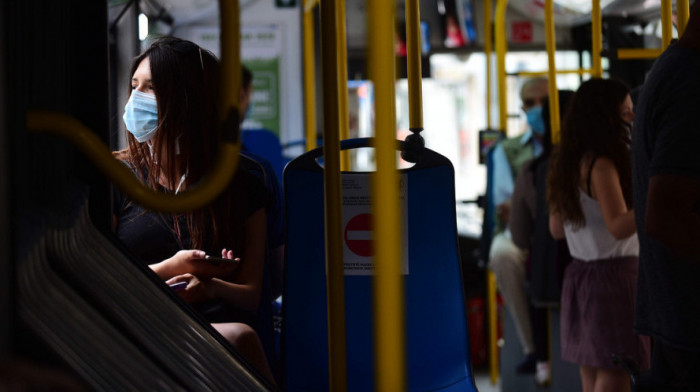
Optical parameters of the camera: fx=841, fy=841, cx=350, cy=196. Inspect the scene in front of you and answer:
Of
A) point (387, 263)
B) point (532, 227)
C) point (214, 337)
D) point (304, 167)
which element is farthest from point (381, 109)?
point (532, 227)

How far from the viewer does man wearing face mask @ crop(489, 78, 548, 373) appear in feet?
14.8

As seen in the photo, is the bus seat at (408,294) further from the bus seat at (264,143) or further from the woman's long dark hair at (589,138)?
the bus seat at (264,143)

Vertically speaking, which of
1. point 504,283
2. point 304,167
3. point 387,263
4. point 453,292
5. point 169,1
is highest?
point 169,1

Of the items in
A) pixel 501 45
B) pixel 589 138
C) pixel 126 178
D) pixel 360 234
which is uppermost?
pixel 501 45

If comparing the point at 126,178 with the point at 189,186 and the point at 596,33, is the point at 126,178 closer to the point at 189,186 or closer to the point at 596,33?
the point at 189,186

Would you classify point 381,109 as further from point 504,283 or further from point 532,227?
point 504,283

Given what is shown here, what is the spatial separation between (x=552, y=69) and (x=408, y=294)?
2095 millimetres

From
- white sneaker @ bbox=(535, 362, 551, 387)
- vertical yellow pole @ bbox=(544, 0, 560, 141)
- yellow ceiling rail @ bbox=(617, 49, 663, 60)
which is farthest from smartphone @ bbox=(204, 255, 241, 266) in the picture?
white sneaker @ bbox=(535, 362, 551, 387)

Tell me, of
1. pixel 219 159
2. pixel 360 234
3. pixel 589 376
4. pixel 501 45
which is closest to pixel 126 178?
pixel 219 159

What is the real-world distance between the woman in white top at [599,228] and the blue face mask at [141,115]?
1.51m

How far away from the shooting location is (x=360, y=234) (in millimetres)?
1871

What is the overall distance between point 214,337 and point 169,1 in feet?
17.1

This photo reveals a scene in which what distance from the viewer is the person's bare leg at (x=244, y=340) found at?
1944 millimetres

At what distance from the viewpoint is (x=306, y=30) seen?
4500 millimetres
